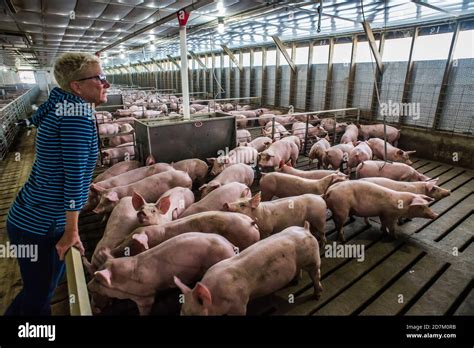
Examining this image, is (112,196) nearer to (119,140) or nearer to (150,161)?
(150,161)

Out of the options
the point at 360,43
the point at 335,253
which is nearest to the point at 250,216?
the point at 335,253

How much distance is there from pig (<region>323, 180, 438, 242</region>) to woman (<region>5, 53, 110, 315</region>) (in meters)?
2.87

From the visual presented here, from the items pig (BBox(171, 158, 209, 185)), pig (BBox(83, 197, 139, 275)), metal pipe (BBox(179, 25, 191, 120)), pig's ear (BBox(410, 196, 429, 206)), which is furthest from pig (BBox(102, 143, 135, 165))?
pig's ear (BBox(410, 196, 429, 206))

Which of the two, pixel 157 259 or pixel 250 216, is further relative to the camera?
pixel 250 216

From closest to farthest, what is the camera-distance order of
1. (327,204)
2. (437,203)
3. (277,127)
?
(327,204)
(437,203)
(277,127)

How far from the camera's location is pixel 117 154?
6.23 m

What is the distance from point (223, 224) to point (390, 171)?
339 centimetres

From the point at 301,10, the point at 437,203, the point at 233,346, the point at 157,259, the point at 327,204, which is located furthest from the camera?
the point at 301,10

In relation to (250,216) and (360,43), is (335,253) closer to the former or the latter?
(250,216)

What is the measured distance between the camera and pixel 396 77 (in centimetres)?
812

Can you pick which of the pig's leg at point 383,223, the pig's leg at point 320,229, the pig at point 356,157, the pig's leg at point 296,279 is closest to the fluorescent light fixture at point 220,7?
the pig at point 356,157

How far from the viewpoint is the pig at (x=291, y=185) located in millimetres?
3998

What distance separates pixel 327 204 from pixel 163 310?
7.50 feet

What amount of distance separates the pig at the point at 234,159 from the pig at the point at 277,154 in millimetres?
204
